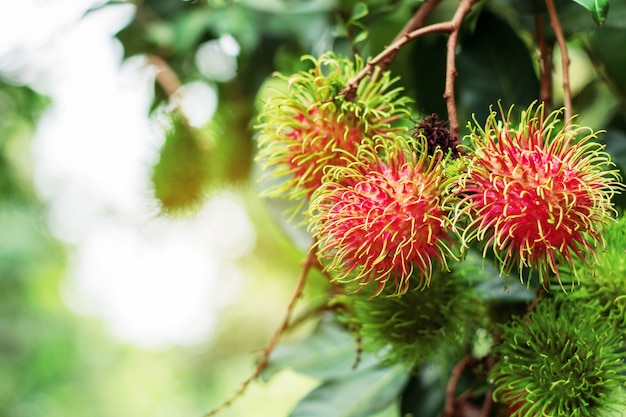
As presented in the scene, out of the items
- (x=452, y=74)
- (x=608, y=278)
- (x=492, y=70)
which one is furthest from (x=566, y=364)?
(x=492, y=70)

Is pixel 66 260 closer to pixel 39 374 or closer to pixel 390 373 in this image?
pixel 39 374

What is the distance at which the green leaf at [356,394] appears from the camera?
653 mm

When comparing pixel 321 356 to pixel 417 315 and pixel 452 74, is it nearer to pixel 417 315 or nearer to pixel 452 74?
pixel 417 315

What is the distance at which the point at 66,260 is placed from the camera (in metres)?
4.05

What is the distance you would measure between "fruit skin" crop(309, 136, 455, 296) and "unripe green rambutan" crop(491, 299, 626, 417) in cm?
9

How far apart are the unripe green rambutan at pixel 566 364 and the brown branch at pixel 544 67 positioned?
0.58ft

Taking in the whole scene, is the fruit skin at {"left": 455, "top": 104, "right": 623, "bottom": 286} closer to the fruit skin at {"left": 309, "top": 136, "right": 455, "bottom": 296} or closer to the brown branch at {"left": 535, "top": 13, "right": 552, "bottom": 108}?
the fruit skin at {"left": 309, "top": 136, "right": 455, "bottom": 296}

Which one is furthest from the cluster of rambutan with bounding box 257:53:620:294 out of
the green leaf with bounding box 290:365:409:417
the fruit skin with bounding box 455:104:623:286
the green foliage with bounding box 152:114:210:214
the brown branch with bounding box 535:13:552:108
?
the green foliage with bounding box 152:114:210:214

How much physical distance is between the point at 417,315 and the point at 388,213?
0.36ft

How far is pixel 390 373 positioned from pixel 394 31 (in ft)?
1.28

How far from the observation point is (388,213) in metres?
0.41

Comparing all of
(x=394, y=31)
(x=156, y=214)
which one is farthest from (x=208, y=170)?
(x=394, y=31)

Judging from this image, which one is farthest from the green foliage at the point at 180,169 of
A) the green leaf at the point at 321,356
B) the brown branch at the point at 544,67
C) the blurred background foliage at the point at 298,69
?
the brown branch at the point at 544,67

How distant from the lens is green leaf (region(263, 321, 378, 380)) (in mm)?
700
